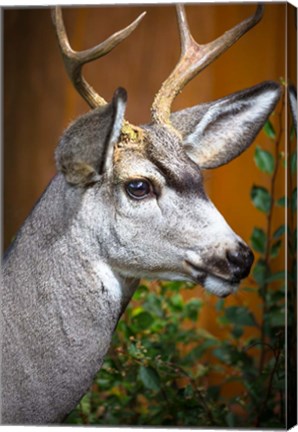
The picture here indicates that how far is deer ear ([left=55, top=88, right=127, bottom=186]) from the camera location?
2268 millimetres

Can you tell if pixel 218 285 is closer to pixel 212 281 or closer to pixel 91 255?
pixel 212 281

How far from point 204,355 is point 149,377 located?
546 millimetres

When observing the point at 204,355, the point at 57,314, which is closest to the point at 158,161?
the point at 57,314

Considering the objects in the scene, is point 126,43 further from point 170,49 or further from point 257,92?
point 257,92

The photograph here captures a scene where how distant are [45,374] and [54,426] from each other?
17 cm

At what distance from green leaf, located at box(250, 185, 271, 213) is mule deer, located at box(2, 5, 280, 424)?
2.33 feet

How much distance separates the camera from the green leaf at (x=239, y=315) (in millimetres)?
3289

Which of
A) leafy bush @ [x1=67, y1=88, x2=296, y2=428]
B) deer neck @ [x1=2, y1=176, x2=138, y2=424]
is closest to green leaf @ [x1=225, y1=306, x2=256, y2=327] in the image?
leafy bush @ [x1=67, y1=88, x2=296, y2=428]

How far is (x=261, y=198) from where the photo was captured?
128 inches

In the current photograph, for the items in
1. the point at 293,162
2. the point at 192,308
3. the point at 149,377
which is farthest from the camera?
the point at 192,308

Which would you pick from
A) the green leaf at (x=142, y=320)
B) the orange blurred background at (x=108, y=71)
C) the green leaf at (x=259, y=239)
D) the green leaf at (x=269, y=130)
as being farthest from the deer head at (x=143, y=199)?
the green leaf at (x=259, y=239)

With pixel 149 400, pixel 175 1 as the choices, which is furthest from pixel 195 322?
pixel 175 1

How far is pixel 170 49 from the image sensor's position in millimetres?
3176

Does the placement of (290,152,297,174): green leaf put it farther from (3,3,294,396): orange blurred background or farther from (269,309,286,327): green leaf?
(269,309,286,327): green leaf
